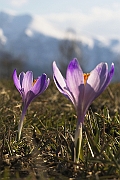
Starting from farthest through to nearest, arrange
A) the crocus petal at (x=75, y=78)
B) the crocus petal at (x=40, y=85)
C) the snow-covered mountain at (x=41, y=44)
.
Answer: the snow-covered mountain at (x=41, y=44)
the crocus petal at (x=40, y=85)
the crocus petal at (x=75, y=78)

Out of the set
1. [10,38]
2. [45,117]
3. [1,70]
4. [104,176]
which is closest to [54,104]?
[45,117]

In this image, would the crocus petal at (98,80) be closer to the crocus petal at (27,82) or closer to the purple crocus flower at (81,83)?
the purple crocus flower at (81,83)

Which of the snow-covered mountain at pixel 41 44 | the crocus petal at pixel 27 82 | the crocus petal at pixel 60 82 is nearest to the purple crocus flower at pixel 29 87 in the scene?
A: the crocus petal at pixel 27 82

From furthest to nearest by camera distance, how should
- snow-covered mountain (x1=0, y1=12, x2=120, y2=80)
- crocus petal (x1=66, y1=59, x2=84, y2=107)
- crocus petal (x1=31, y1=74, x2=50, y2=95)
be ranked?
1. snow-covered mountain (x1=0, y1=12, x2=120, y2=80)
2. crocus petal (x1=31, y1=74, x2=50, y2=95)
3. crocus petal (x1=66, y1=59, x2=84, y2=107)

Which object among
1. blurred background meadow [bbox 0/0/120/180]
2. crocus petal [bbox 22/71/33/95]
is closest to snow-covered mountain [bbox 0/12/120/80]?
blurred background meadow [bbox 0/0/120/180]

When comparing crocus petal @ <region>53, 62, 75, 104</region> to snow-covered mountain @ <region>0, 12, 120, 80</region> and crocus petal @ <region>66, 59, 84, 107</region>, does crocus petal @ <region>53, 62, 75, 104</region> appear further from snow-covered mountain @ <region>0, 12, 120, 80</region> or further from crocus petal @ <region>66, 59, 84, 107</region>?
snow-covered mountain @ <region>0, 12, 120, 80</region>

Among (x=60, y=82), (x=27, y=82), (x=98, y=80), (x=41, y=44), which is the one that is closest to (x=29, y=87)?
(x=27, y=82)

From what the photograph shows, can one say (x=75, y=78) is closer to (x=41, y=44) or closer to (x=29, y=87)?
(x=29, y=87)
